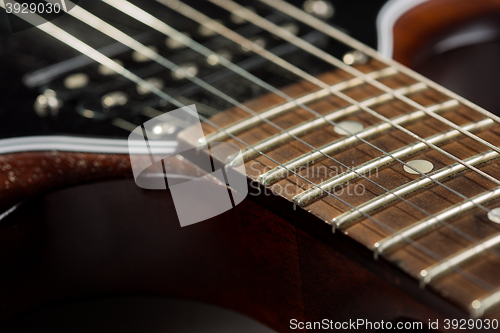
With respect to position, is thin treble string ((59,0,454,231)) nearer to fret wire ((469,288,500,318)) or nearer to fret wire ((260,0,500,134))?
fret wire ((260,0,500,134))

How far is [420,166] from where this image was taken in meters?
0.58

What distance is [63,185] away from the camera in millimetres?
632

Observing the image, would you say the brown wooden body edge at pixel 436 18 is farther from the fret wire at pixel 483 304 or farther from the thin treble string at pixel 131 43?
the fret wire at pixel 483 304

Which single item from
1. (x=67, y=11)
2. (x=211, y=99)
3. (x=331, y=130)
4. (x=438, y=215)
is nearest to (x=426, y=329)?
(x=438, y=215)

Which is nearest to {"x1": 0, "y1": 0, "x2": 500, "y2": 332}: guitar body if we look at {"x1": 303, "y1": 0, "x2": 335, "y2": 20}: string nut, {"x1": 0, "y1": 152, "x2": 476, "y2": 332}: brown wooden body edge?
{"x1": 0, "y1": 152, "x2": 476, "y2": 332}: brown wooden body edge

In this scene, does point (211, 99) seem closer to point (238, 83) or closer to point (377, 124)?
point (238, 83)

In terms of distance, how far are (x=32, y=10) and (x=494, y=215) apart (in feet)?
2.42

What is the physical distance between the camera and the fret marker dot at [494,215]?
1.65 ft

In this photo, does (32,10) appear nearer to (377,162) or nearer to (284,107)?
(284,107)

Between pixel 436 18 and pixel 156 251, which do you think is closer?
pixel 156 251

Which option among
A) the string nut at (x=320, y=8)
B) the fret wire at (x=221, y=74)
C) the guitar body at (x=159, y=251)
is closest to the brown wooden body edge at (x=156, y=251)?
the guitar body at (x=159, y=251)

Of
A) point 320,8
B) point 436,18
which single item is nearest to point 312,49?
point 320,8

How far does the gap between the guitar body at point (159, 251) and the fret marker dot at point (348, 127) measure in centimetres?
15

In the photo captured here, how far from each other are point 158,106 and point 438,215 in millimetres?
394
